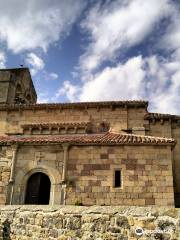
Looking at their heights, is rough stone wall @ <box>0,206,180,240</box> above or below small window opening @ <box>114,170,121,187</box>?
below

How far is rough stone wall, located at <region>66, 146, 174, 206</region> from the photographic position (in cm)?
1121

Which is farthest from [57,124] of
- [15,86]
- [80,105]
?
[15,86]

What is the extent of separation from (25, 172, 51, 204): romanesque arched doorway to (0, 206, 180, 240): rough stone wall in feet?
20.0

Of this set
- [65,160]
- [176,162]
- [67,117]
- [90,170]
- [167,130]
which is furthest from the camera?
[67,117]

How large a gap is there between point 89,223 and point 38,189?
24.0 feet

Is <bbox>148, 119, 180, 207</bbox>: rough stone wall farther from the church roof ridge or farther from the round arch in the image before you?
the round arch

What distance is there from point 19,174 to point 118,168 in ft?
13.8

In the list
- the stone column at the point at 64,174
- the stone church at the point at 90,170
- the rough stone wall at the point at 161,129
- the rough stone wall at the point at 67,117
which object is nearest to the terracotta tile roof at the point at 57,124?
the stone church at the point at 90,170

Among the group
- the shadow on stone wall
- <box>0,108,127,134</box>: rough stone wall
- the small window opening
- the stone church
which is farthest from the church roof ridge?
the shadow on stone wall

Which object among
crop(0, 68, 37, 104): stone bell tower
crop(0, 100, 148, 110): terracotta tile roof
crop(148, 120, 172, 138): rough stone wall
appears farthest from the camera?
crop(0, 68, 37, 104): stone bell tower

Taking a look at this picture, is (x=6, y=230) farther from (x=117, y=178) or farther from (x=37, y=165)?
(x=37, y=165)

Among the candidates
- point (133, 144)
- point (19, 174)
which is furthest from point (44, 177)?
point (133, 144)

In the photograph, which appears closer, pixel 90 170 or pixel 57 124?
pixel 90 170

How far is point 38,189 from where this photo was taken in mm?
12312
